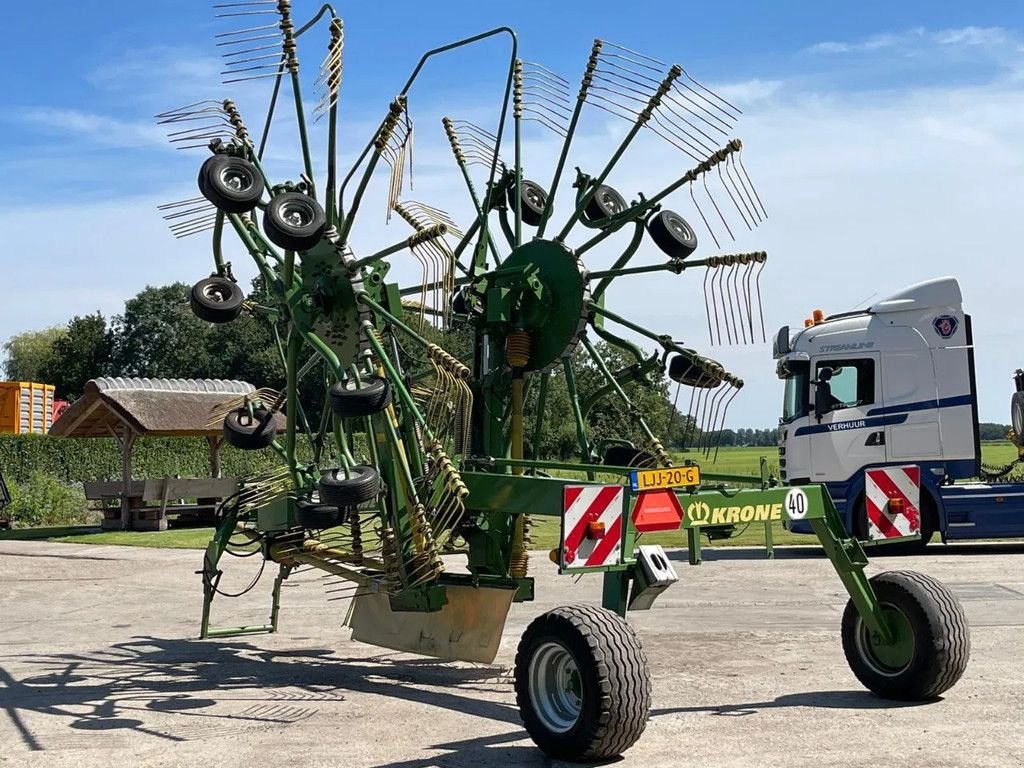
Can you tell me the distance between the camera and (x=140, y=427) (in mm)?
24750

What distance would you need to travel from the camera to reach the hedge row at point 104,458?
30.6 metres

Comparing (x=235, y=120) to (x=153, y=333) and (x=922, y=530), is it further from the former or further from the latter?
(x=153, y=333)

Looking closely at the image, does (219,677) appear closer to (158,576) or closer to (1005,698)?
(1005,698)

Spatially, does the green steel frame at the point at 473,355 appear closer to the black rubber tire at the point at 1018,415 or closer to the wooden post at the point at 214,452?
the black rubber tire at the point at 1018,415

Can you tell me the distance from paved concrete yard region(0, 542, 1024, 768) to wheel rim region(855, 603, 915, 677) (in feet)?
0.70

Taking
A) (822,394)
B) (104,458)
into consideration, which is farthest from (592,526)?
(104,458)

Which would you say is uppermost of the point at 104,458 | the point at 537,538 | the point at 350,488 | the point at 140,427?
the point at 140,427

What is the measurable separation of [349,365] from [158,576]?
28.6ft

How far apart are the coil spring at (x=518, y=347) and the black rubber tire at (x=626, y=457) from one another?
36.8 inches

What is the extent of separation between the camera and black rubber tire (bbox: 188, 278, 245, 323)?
9.44 metres

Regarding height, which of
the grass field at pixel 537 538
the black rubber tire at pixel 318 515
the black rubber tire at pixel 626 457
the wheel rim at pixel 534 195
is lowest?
the grass field at pixel 537 538

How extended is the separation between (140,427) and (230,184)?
18004mm

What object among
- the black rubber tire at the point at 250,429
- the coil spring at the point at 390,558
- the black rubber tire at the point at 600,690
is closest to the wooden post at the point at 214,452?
the black rubber tire at the point at 250,429

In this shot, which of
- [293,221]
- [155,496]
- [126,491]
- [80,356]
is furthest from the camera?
[80,356]
